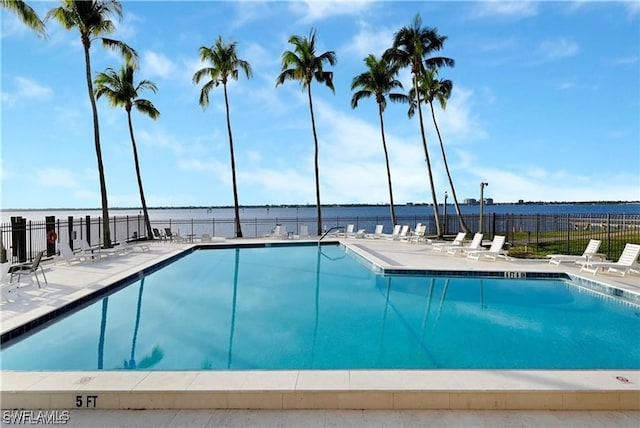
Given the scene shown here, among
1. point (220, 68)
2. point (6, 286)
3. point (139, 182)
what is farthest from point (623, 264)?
point (139, 182)

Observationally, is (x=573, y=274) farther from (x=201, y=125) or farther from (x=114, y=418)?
(x=201, y=125)

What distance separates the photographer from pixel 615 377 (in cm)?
367

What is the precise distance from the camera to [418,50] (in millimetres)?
17984

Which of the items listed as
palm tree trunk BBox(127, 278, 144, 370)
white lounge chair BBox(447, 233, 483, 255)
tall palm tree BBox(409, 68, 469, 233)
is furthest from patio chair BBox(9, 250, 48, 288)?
tall palm tree BBox(409, 68, 469, 233)

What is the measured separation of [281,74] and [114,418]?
754 inches

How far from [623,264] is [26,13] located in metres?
15.5

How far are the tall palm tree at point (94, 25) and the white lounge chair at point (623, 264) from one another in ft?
49.7

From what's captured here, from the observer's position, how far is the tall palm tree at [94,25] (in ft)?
45.4

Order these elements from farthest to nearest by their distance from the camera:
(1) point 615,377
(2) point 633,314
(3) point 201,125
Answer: (3) point 201,125
(2) point 633,314
(1) point 615,377

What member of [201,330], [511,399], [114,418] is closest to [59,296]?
[201,330]

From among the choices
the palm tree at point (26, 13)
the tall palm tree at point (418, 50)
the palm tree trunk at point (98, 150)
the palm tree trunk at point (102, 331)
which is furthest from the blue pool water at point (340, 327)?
the tall palm tree at point (418, 50)

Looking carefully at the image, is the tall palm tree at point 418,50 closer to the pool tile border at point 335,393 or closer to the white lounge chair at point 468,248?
the white lounge chair at point 468,248

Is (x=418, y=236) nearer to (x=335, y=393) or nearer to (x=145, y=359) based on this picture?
(x=145, y=359)

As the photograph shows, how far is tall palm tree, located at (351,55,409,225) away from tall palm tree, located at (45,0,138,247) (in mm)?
10934
